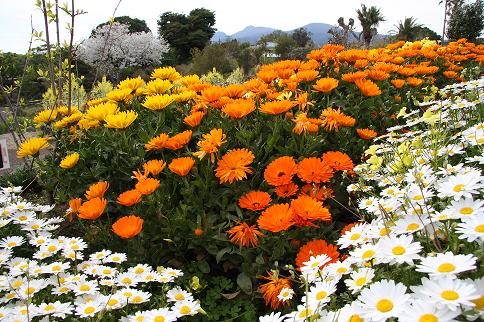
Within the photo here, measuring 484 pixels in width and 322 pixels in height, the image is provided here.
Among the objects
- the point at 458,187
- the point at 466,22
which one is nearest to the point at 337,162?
the point at 458,187

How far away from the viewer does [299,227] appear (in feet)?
6.40

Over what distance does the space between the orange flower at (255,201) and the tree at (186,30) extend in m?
35.5

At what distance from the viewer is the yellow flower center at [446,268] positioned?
0.91 meters

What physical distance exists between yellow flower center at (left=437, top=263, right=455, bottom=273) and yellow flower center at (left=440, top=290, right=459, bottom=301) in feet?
0.23

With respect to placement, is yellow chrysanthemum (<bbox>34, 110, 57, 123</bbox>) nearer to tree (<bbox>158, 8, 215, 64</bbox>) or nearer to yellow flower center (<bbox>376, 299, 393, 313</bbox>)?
yellow flower center (<bbox>376, 299, 393, 313</bbox>)

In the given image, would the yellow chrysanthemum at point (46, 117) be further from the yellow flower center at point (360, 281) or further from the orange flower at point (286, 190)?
the yellow flower center at point (360, 281)

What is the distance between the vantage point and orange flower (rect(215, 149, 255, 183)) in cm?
202

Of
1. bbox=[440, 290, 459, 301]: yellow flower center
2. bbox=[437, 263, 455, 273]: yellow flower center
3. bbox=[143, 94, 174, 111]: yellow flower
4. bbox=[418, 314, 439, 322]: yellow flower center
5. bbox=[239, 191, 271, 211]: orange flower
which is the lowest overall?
bbox=[239, 191, 271, 211]: orange flower

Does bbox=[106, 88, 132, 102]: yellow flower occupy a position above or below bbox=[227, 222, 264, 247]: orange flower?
above

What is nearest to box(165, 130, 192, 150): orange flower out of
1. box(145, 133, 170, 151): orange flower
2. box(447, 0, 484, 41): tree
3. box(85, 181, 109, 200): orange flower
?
box(145, 133, 170, 151): orange flower

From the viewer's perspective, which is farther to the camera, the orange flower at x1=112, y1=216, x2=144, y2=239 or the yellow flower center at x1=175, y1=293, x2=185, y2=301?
the orange flower at x1=112, y1=216, x2=144, y2=239

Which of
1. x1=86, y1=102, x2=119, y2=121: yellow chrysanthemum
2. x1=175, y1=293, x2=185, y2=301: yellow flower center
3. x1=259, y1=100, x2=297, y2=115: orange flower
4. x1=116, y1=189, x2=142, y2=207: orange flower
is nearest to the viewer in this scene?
x1=175, y1=293, x2=185, y2=301: yellow flower center

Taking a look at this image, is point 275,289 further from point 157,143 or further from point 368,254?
point 157,143

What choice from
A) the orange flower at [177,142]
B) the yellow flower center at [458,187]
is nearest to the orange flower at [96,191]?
the orange flower at [177,142]
